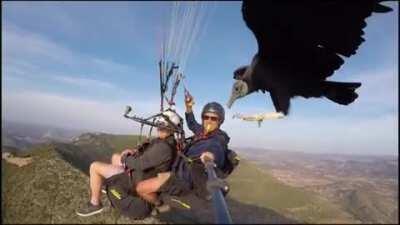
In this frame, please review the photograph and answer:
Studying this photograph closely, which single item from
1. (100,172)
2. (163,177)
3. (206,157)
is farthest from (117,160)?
(206,157)

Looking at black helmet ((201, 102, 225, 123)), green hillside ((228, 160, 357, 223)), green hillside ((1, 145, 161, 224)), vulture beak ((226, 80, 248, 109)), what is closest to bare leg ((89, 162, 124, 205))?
green hillside ((1, 145, 161, 224))

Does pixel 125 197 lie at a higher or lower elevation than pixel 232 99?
lower

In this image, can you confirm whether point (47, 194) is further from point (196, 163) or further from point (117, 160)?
point (196, 163)

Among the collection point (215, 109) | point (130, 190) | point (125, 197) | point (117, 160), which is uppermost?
→ point (215, 109)

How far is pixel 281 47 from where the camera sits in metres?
8.09

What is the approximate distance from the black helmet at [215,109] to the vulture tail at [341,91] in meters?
3.79

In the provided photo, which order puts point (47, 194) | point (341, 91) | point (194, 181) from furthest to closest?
point (341, 91) < point (47, 194) < point (194, 181)

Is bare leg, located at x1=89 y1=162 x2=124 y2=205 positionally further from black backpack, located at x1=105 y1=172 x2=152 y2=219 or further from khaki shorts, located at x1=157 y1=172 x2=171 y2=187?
khaki shorts, located at x1=157 y1=172 x2=171 y2=187

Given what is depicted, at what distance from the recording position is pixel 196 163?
5422 millimetres

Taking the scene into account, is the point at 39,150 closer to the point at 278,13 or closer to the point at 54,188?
the point at 54,188

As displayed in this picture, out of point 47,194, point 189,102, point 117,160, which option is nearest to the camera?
point 117,160

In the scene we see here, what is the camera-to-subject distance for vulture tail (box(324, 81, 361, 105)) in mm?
8617

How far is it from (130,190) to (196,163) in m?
1.12

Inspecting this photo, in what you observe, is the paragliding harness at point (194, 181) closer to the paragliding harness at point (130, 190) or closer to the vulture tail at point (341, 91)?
the paragliding harness at point (130, 190)
